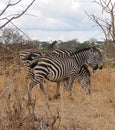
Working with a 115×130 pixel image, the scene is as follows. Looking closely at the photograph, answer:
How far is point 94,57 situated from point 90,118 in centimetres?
532

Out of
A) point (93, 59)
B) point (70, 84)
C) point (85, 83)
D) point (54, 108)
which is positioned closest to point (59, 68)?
point (70, 84)

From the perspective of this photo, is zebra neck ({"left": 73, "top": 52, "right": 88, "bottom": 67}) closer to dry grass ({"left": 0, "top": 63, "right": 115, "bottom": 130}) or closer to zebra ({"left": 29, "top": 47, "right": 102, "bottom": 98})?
zebra ({"left": 29, "top": 47, "right": 102, "bottom": 98})

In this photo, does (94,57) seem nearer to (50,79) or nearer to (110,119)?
(50,79)

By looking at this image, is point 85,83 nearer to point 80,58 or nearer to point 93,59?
point 80,58

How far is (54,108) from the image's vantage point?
8.58 metres

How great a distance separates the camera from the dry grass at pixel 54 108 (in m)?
4.49

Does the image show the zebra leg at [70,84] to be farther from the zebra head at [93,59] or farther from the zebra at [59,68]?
the zebra head at [93,59]

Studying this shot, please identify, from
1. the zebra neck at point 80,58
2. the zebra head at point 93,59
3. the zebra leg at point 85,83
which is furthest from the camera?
the zebra head at point 93,59

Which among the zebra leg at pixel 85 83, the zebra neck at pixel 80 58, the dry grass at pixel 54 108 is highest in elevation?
the zebra neck at pixel 80 58

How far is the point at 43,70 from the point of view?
10.6 meters

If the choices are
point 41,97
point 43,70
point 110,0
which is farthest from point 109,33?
point 43,70

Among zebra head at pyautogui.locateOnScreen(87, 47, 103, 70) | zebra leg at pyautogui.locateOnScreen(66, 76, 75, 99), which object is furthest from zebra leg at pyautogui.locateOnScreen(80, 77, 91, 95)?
zebra head at pyautogui.locateOnScreen(87, 47, 103, 70)

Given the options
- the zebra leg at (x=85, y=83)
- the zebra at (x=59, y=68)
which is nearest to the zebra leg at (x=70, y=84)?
the zebra at (x=59, y=68)

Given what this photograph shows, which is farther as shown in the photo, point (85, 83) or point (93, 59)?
point (93, 59)
